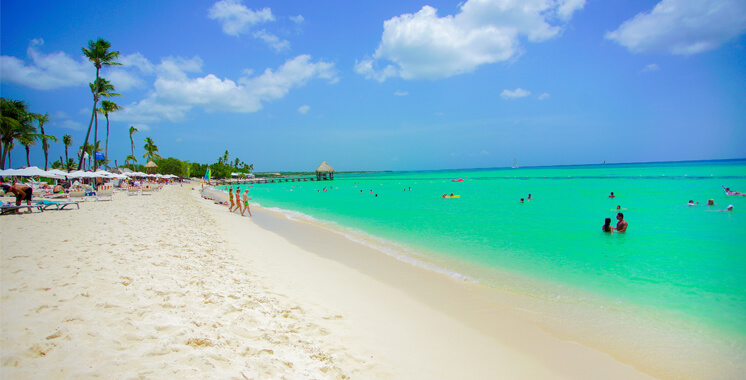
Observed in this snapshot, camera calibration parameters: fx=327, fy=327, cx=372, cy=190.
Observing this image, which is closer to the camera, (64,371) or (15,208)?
(64,371)

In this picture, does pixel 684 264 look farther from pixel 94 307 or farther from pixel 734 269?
pixel 94 307

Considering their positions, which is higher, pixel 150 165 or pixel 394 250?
pixel 150 165

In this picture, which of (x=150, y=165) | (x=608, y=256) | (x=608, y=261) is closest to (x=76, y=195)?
(x=608, y=261)

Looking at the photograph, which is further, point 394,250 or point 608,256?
point 394,250

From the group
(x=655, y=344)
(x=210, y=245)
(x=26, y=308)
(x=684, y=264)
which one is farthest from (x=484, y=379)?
(x=684, y=264)

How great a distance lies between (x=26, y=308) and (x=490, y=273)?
695cm

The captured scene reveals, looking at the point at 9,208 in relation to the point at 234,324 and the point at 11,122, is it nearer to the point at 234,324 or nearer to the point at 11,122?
the point at 234,324

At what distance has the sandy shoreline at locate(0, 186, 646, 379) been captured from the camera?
2605 millimetres

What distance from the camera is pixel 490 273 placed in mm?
6898

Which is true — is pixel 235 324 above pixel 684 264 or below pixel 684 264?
above

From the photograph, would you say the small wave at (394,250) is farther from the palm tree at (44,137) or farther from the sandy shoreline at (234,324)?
the palm tree at (44,137)

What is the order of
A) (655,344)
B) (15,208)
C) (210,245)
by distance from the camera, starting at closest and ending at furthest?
1. (655,344)
2. (210,245)
3. (15,208)

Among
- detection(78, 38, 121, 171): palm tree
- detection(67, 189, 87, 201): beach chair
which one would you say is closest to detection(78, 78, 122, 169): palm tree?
detection(78, 38, 121, 171): palm tree

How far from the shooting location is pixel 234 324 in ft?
11.3
